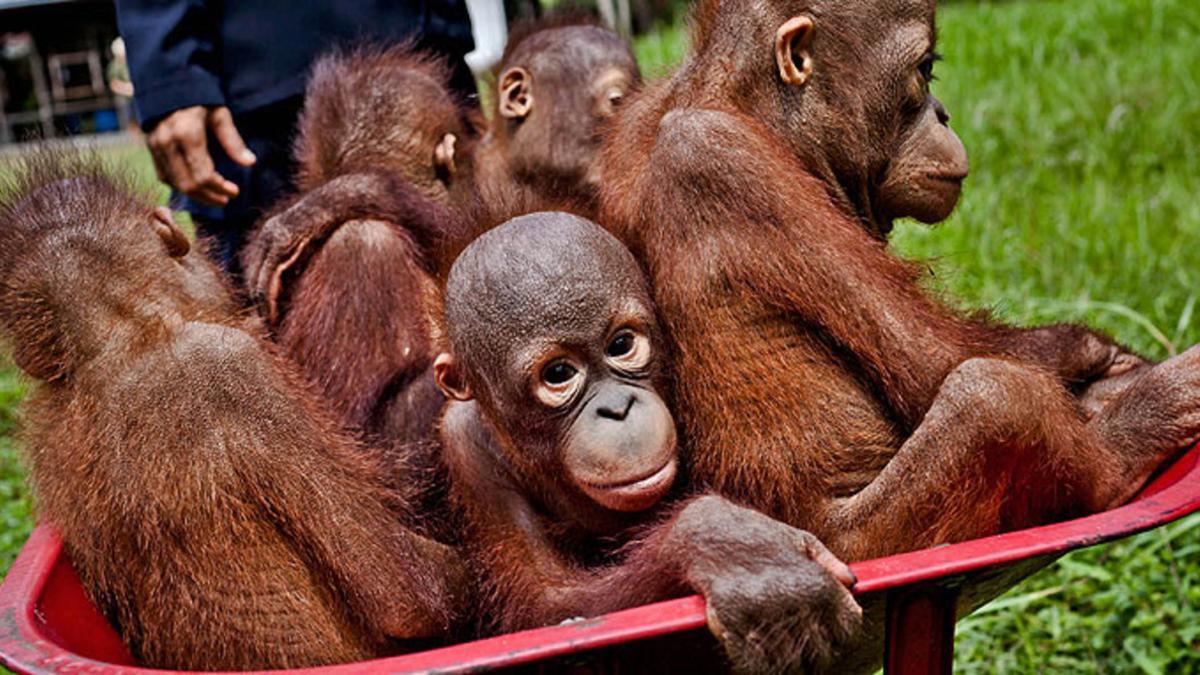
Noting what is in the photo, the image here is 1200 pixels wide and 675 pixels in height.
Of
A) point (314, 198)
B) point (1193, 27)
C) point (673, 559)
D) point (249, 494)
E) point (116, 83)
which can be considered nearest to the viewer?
point (673, 559)

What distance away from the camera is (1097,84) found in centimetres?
646

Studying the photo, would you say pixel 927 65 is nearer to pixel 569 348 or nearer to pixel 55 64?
pixel 569 348

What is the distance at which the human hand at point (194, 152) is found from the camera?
2852mm

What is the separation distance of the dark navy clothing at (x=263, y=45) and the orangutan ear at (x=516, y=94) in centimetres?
22

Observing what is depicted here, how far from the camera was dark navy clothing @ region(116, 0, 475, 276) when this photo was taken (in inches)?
122

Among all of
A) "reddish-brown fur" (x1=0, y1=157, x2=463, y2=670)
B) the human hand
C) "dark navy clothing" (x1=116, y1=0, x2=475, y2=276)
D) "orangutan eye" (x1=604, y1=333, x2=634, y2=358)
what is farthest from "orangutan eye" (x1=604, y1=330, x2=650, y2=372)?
"dark navy clothing" (x1=116, y1=0, x2=475, y2=276)

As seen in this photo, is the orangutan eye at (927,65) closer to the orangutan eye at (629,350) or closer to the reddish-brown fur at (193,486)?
the orangutan eye at (629,350)

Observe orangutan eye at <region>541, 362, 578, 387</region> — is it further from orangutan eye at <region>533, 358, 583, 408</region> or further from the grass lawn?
the grass lawn

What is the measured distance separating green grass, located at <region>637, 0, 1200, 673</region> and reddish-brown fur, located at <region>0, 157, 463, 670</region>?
3.46ft

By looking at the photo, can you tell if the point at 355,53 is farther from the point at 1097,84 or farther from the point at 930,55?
the point at 1097,84

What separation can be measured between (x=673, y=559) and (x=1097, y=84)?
5.67m

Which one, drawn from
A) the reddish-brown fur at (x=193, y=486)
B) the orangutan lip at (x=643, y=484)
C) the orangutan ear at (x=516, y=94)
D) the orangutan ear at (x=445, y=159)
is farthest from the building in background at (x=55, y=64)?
the orangutan lip at (x=643, y=484)

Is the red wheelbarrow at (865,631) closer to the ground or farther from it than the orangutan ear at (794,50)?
closer to the ground

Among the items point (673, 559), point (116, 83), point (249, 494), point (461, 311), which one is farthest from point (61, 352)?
point (116, 83)
